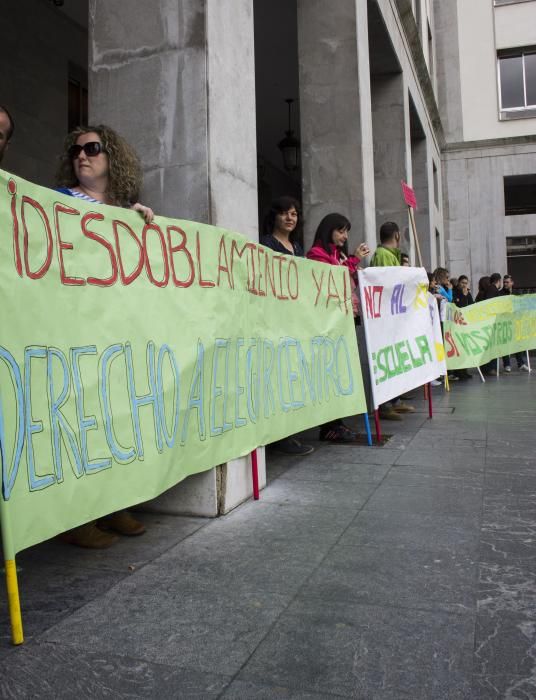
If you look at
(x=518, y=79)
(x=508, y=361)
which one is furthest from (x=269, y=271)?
(x=518, y=79)

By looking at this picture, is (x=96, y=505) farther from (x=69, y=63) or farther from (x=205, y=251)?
(x=69, y=63)

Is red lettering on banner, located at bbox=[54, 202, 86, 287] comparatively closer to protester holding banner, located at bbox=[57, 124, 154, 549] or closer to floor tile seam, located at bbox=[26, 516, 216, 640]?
protester holding banner, located at bbox=[57, 124, 154, 549]

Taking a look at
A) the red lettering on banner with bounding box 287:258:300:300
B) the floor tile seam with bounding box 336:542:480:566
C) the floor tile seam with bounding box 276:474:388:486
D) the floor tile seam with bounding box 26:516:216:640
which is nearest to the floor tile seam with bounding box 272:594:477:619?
the floor tile seam with bounding box 336:542:480:566

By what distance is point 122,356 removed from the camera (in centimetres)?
247

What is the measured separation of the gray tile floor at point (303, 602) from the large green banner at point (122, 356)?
33cm

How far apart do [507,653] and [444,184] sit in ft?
69.9

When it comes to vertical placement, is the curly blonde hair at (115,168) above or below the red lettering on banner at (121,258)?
above

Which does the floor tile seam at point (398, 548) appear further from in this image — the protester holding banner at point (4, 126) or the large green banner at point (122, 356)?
the protester holding banner at point (4, 126)

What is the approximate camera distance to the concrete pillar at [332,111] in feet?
23.2

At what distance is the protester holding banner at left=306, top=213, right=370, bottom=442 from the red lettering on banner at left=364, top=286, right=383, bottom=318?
0.16m

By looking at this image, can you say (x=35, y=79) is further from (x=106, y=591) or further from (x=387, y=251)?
(x=106, y=591)

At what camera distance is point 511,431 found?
547cm

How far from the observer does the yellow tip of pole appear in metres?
1.90

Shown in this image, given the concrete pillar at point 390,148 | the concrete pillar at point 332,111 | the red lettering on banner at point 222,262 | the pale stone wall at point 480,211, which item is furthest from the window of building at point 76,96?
the pale stone wall at point 480,211
